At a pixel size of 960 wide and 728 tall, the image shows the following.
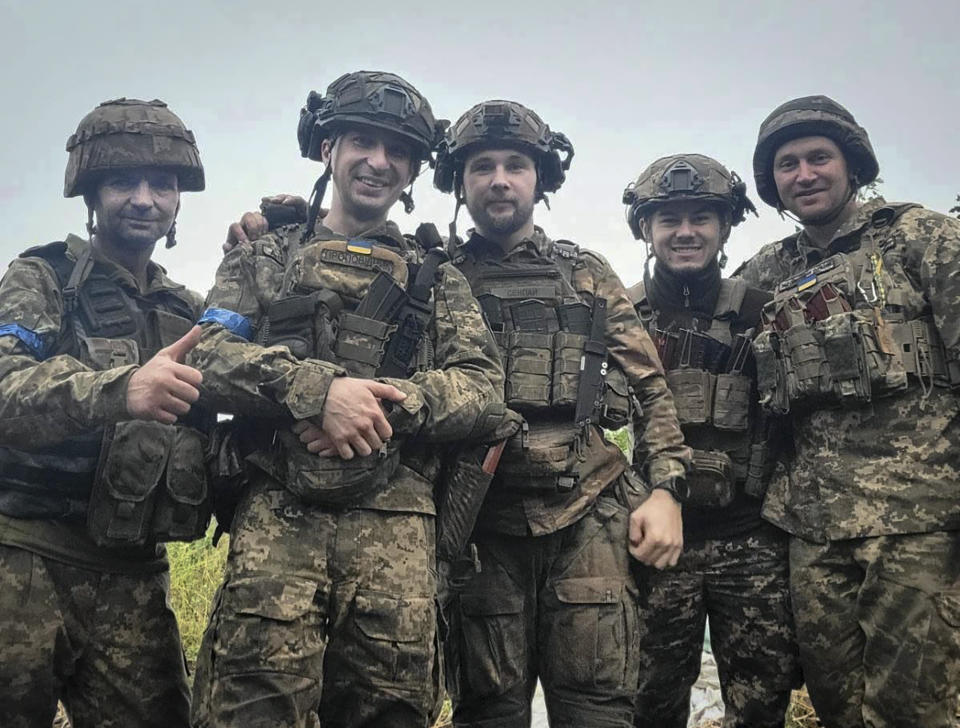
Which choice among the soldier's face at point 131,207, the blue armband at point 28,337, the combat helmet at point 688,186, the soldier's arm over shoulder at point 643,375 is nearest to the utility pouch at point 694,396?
the soldier's arm over shoulder at point 643,375

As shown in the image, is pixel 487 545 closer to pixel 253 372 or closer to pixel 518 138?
pixel 253 372

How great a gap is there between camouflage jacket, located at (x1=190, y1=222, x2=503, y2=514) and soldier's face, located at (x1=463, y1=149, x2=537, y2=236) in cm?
65

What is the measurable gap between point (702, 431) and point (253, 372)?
2.71 meters

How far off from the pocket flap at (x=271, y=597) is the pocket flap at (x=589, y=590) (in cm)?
132

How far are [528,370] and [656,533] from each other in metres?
1.01

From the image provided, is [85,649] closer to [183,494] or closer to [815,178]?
[183,494]

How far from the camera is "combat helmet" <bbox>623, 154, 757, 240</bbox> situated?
15.2 ft

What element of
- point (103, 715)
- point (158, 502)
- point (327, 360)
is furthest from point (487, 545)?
point (103, 715)

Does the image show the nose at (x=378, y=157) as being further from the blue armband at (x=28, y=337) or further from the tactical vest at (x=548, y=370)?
the blue armband at (x=28, y=337)

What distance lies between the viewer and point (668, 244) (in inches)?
185

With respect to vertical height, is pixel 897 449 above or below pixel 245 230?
below

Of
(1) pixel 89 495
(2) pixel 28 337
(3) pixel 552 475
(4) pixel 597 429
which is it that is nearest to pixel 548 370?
(4) pixel 597 429

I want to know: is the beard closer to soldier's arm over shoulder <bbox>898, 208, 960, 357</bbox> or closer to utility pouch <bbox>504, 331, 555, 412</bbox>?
utility pouch <bbox>504, 331, 555, 412</bbox>

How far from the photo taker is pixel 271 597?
2.70 meters
